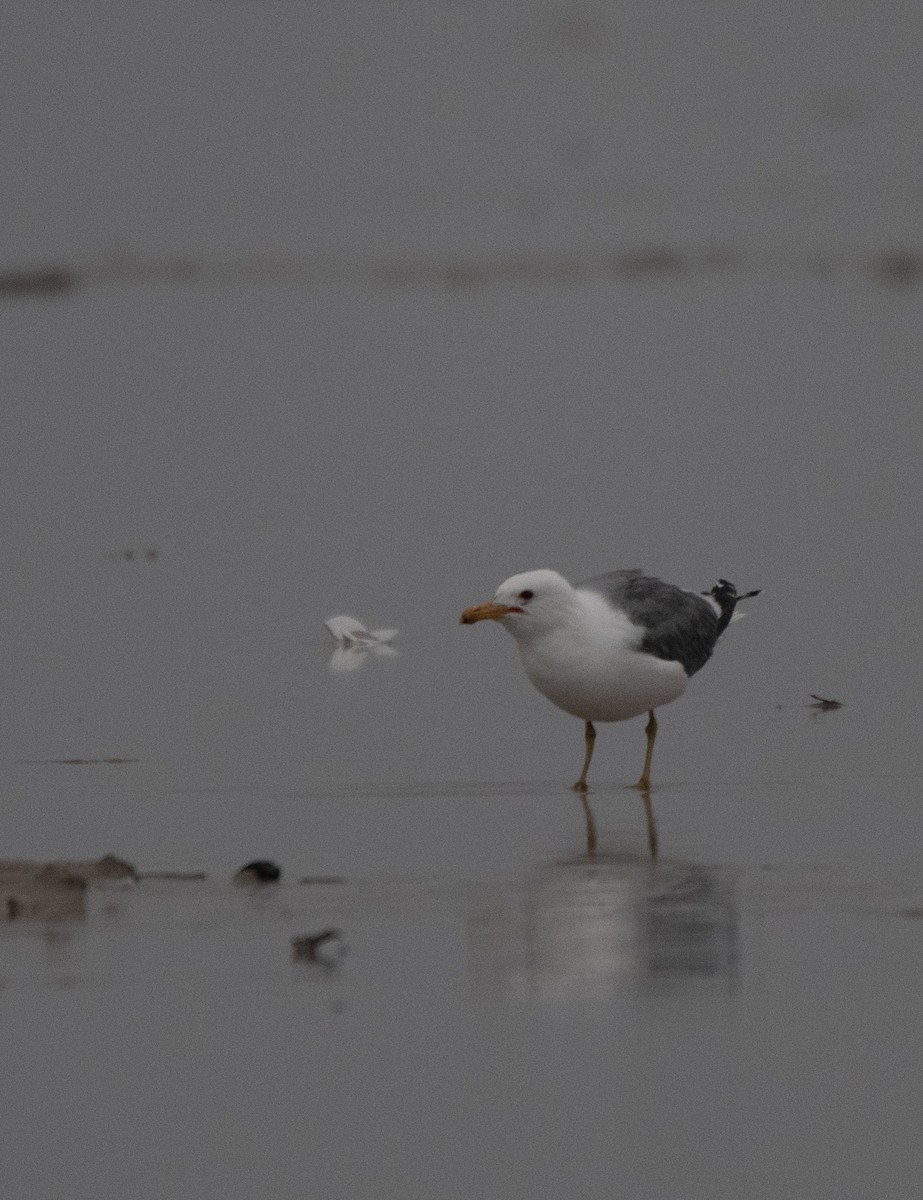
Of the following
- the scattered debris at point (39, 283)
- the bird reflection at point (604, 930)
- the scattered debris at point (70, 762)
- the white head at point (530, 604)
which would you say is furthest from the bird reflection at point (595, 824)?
the scattered debris at point (39, 283)

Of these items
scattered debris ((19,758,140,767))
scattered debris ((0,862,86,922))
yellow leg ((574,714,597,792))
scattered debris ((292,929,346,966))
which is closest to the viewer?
scattered debris ((292,929,346,966))

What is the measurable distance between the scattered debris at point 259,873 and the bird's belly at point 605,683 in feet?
6.46

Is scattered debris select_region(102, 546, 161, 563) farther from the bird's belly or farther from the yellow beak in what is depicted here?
the yellow beak

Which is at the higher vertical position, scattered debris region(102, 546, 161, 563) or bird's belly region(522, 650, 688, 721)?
scattered debris region(102, 546, 161, 563)

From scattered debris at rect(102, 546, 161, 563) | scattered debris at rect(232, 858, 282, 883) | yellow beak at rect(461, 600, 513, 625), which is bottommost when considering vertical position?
scattered debris at rect(232, 858, 282, 883)

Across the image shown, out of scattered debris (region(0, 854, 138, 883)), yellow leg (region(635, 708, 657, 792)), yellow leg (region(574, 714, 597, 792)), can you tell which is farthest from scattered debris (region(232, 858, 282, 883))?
yellow leg (region(635, 708, 657, 792))

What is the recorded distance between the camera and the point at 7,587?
14.0 metres

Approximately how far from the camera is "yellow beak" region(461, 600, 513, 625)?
9.09 meters

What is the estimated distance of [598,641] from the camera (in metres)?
9.31

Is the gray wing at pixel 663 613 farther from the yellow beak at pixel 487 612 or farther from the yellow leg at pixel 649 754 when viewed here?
the yellow beak at pixel 487 612

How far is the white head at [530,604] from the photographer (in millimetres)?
9141

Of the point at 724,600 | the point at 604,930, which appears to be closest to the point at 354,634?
the point at 724,600

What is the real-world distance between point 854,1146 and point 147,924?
7.31ft

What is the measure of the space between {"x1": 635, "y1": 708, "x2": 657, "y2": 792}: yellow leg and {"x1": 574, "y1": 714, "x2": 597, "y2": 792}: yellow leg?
175 mm
